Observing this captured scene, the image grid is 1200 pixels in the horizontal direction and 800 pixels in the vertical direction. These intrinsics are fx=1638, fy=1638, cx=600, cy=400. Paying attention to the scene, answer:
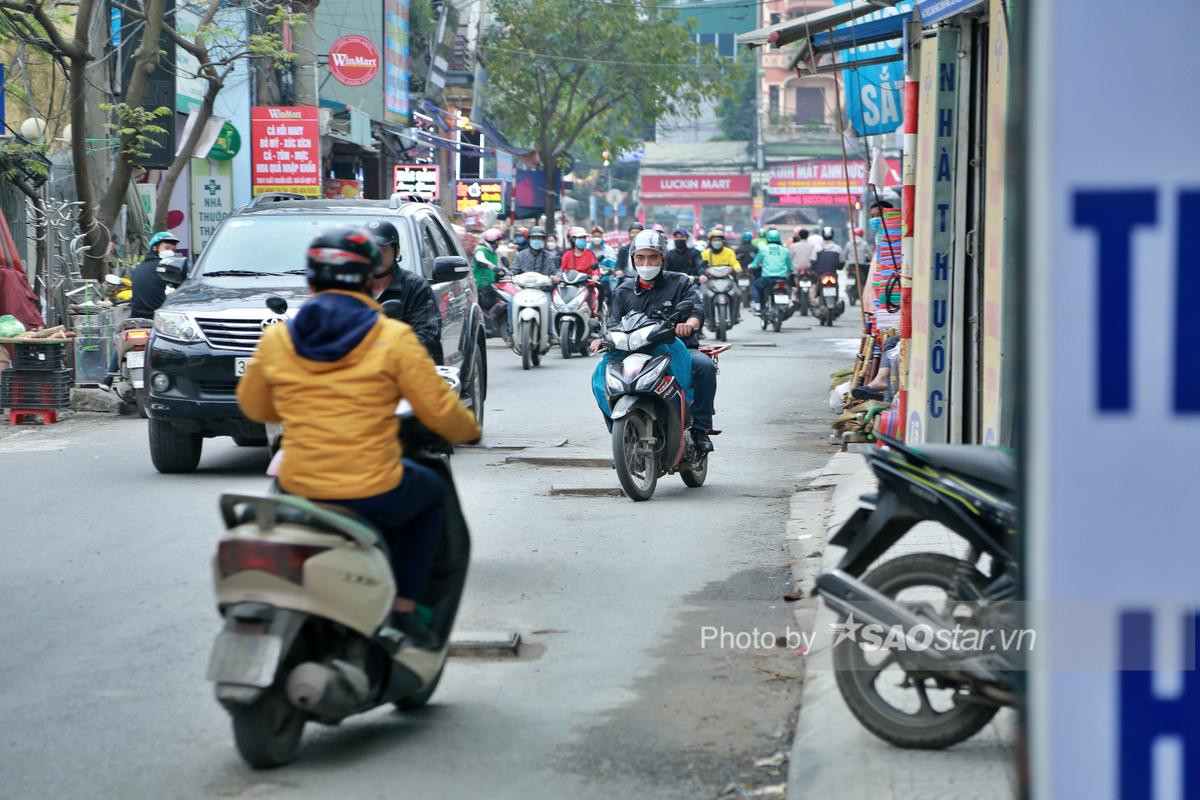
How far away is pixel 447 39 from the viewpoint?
1695 inches

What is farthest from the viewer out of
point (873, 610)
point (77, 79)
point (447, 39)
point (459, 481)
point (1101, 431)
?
point (447, 39)

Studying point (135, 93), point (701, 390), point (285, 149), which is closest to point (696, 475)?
point (701, 390)

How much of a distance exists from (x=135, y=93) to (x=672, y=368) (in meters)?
10.00

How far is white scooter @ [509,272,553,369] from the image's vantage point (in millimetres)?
20611

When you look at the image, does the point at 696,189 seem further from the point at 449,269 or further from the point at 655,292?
the point at 655,292

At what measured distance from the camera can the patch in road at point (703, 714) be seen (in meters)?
4.92

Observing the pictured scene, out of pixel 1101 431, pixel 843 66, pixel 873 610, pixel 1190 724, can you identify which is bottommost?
pixel 873 610

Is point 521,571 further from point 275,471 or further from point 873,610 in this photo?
point 873,610

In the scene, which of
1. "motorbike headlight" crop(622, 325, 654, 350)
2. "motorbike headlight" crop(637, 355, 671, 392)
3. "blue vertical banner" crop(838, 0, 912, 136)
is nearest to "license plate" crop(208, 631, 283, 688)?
"motorbike headlight" crop(637, 355, 671, 392)

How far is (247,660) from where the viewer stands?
4.48 m

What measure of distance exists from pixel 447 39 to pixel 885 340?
3235cm

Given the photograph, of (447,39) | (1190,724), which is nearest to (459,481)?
(1190,724)

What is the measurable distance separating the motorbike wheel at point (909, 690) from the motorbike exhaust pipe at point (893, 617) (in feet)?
0.24

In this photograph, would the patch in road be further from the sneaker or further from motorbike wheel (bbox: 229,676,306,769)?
motorbike wheel (bbox: 229,676,306,769)
